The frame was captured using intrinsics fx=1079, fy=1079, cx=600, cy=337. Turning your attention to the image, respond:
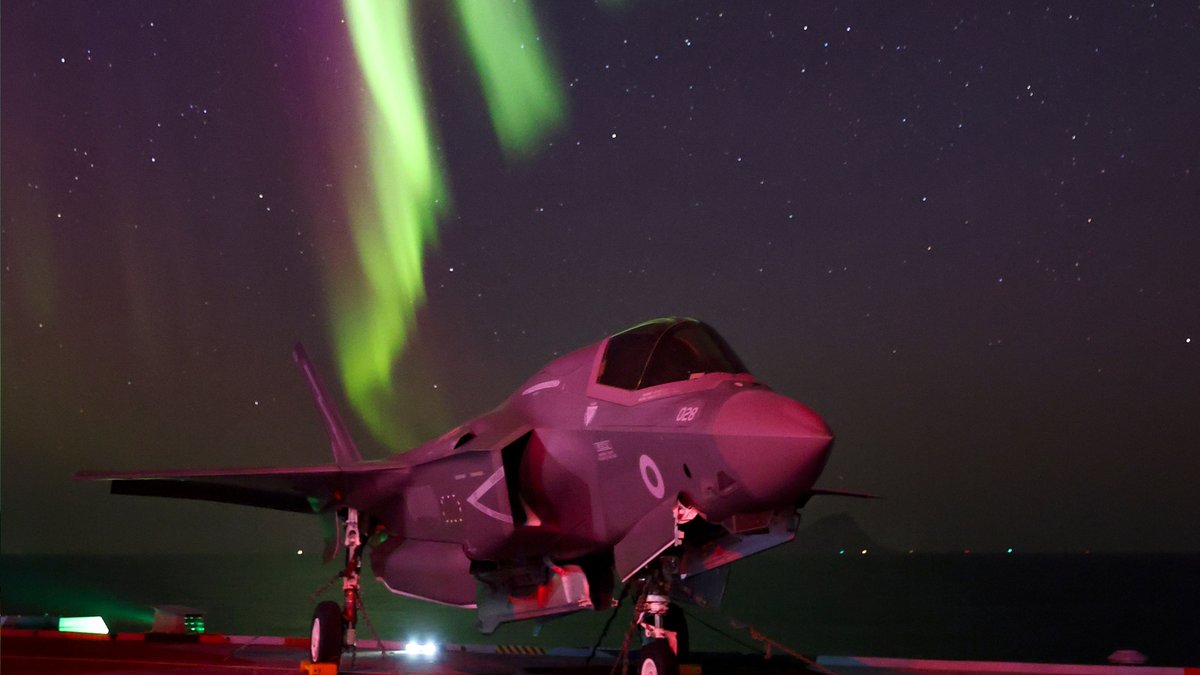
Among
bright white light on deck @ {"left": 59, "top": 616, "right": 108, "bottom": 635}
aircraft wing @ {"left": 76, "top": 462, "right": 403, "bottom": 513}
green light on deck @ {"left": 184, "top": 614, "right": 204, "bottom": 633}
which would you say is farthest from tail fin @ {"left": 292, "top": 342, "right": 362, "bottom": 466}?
bright white light on deck @ {"left": 59, "top": 616, "right": 108, "bottom": 635}

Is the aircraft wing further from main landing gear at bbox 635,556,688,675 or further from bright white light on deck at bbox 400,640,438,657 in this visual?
main landing gear at bbox 635,556,688,675

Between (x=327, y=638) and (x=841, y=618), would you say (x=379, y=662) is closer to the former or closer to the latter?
(x=327, y=638)

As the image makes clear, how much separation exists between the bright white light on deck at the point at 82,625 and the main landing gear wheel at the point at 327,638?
959 centimetres

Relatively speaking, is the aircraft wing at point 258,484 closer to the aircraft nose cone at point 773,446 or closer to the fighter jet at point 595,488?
the fighter jet at point 595,488

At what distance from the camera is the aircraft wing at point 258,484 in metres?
12.7

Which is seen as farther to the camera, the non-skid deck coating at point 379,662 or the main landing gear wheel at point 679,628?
the non-skid deck coating at point 379,662

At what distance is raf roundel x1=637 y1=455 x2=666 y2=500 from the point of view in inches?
337

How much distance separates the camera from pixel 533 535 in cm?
1016

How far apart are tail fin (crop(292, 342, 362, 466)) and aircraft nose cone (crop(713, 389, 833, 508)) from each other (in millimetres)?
10638

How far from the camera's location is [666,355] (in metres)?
9.05

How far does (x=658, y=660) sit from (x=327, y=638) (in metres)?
5.44

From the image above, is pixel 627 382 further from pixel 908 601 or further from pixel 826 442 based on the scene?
pixel 908 601

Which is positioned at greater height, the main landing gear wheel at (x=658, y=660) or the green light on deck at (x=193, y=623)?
the green light on deck at (x=193, y=623)

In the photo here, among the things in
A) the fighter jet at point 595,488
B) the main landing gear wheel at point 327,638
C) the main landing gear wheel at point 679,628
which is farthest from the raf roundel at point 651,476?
the main landing gear wheel at point 327,638
